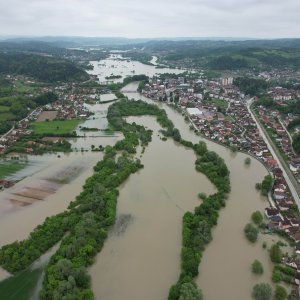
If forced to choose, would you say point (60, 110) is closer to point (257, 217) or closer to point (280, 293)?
point (257, 217)

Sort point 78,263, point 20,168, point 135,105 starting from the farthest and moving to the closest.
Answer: point 135,105
point 20,168
point 78,263

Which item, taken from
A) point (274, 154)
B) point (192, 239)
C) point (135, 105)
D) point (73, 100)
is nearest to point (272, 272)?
point (192, 239)

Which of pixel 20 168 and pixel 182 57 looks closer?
pixel 20 168

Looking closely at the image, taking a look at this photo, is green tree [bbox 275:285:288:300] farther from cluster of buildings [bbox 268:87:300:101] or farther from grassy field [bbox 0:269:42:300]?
cluster of buildings [bbox 268:87:300:101]

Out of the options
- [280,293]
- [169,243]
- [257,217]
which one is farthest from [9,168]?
[280,293]

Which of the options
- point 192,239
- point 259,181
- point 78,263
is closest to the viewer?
point 78,263

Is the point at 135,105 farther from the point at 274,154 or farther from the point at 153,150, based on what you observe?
the point at 274,154

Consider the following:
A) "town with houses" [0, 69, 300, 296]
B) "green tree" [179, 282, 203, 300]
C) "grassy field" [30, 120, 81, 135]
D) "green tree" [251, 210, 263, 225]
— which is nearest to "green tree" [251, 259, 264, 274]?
"town with houses" [0, 69, 300, 296]
